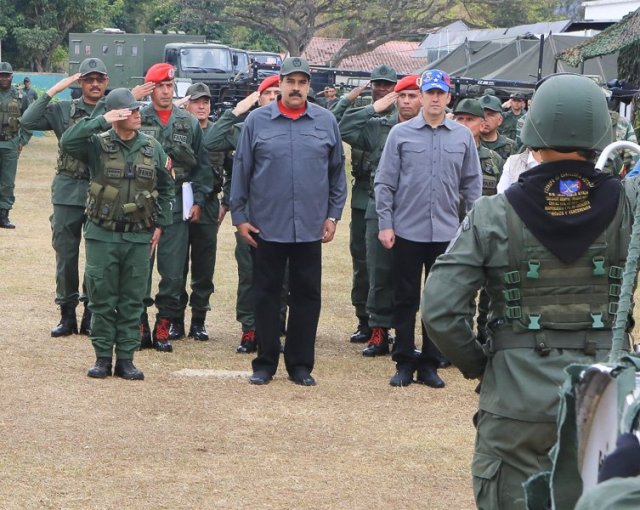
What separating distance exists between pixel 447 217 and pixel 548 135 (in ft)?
14.0

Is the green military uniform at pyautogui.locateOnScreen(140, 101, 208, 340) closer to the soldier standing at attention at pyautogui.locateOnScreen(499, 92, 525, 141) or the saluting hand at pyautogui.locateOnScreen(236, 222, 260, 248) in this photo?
the saluting hand at pyautogui.locateOnScreen(236, 222, 260, 248)

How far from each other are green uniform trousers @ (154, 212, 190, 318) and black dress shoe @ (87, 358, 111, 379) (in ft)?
4.38

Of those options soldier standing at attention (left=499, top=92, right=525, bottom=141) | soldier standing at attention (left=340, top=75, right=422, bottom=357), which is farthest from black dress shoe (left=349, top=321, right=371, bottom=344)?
soldier standing at attention (left=499, top=92, right=525, bottom=141)

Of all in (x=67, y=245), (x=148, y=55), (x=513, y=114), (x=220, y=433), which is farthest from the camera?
(x=148, y=55)

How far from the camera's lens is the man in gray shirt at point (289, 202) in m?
7.98

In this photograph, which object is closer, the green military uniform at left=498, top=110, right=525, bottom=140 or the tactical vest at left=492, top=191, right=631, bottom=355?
the tactical vest at left=492, top=191, right=631, bottom=355

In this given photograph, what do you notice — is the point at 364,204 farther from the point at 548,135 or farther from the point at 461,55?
the point at 461,55

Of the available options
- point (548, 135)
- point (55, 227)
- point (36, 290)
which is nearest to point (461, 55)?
point (36, 290)

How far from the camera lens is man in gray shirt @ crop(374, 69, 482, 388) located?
8.05 meters

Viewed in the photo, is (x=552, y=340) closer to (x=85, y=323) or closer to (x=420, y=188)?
(x=420, y=188)

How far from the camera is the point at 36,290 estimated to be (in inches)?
468

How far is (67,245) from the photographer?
962 centimetres

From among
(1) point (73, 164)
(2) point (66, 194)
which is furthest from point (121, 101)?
(2) point (66, 194)

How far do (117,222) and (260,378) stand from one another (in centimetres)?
134
